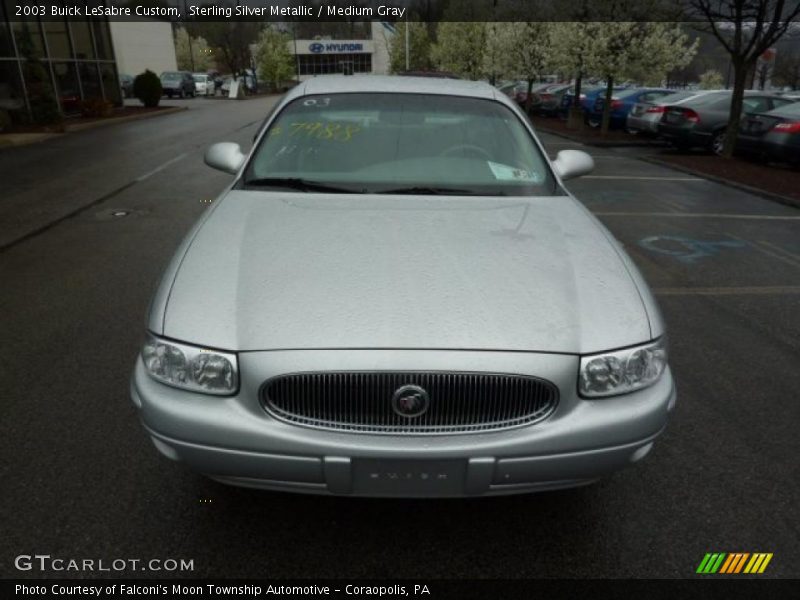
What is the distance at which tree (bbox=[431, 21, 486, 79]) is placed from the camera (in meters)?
30.7

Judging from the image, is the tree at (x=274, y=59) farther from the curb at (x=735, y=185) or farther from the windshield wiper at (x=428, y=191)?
the windshield wiper at (x=428, y=191)

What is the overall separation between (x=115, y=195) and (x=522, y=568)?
8.73 meters

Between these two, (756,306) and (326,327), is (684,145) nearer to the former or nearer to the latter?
(756,306)

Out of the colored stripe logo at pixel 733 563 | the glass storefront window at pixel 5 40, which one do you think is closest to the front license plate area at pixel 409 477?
the colored stripe logo at pixel 733 563

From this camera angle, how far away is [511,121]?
374cm

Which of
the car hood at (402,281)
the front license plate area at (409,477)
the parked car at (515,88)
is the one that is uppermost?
the car hood at (402,281)

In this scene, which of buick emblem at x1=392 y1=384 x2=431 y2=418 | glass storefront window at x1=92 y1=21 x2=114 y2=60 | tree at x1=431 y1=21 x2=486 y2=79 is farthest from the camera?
tree at x1=431 y1=21 x2=486 y2=79

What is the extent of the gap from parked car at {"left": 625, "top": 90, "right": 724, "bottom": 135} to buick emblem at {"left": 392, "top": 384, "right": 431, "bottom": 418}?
15.7m

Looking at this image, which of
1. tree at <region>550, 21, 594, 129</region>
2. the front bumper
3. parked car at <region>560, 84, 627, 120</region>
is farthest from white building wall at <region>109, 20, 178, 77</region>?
the front bumper

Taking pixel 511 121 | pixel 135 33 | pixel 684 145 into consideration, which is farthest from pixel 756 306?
pixel 135 33

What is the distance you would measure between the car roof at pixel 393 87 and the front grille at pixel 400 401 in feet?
7.53

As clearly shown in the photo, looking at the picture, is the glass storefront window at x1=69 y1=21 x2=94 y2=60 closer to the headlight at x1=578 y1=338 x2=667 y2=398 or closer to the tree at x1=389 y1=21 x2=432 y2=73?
the headlight at x1=578 y1=338 x2=667 y2=398

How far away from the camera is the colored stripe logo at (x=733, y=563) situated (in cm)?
235

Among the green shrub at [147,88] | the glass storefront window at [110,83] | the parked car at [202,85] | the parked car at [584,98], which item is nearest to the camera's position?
the parked car at [584,98]
